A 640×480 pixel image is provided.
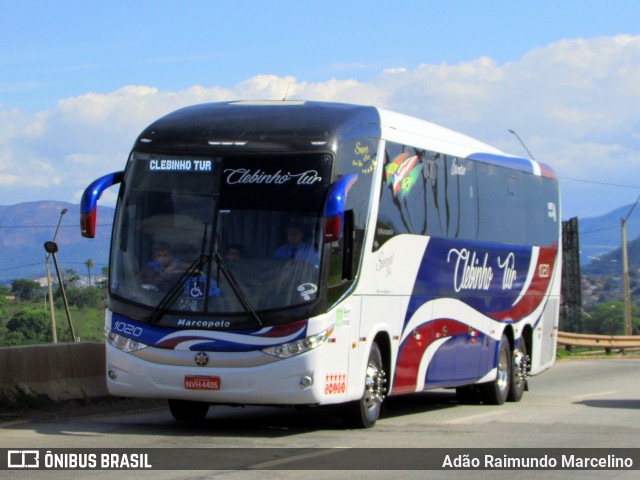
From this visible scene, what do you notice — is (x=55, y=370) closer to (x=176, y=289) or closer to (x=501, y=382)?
(x=176, y=289)

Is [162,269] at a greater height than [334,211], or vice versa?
[334,211]

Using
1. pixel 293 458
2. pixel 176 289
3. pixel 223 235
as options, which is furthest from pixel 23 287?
pixel 293 458

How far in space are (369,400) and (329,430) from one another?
0.57 metres

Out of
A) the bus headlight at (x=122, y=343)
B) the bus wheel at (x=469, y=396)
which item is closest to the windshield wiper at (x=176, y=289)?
the bus headlight at (x=122, y=343)

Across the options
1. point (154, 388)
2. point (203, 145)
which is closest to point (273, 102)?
point (203, 145)

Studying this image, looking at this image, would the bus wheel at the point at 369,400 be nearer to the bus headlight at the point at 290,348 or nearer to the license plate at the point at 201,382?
the bus headlight at the point at 290,348

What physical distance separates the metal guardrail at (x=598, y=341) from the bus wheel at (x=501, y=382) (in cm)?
1667

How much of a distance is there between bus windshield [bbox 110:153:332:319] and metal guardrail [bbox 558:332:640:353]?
2390 centimetres

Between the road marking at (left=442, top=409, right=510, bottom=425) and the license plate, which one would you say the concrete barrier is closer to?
the license plate

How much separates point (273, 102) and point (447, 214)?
11.1ft

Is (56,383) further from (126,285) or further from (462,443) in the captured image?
(462,443)

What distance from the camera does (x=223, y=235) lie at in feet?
42.0

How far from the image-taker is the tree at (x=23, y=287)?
8343 centimetres

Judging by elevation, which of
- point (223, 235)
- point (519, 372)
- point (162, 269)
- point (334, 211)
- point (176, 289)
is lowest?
point (519, 372)
